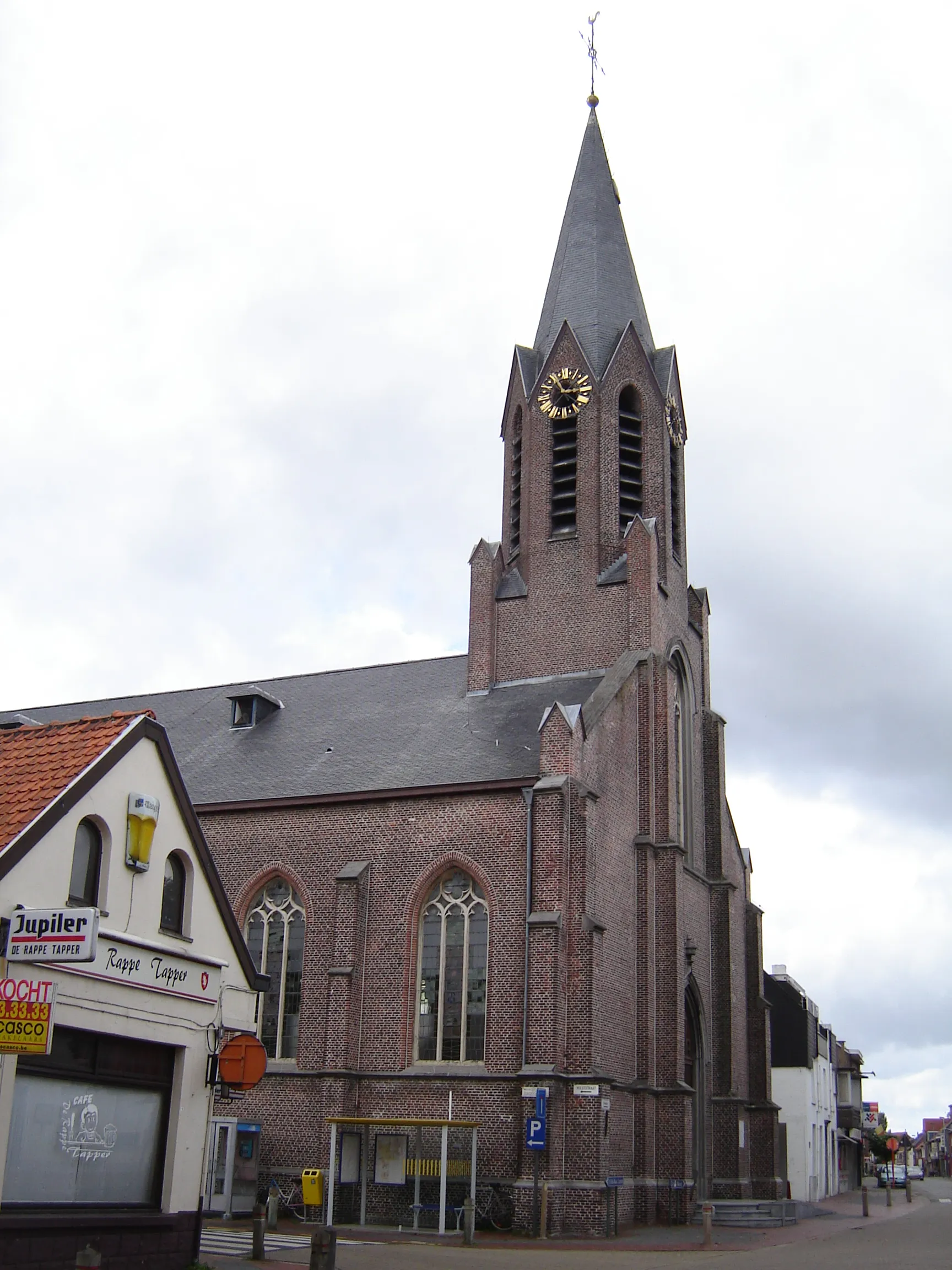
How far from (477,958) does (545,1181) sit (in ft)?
16.3

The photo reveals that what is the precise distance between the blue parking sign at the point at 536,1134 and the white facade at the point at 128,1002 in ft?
28.7

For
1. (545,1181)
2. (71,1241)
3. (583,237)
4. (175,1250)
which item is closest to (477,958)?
(545,1181)

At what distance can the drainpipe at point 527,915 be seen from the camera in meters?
25.6

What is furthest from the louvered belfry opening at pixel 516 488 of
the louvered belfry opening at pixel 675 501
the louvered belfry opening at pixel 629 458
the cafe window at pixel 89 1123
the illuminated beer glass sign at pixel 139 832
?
the cafe window at pixel 89 1123

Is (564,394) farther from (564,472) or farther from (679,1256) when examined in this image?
(679,1256)

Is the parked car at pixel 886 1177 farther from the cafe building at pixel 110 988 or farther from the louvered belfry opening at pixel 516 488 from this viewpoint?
the cafe building at pixel 110 988

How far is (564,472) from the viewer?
35719mm

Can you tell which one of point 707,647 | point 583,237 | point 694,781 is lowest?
point 694,781

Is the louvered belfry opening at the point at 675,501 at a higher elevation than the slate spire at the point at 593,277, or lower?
lower

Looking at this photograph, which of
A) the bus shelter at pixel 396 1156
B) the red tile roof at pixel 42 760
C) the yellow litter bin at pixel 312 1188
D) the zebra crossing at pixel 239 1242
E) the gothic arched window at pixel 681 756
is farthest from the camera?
the gothic arched window at pixel 681 756

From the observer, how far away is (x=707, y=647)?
36.9m

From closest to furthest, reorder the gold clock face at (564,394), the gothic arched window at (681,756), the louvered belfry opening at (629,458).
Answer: the gothic arched window at (681,756) < the louvered belfry opening at (629,458) < the gold clock face at (564,394)

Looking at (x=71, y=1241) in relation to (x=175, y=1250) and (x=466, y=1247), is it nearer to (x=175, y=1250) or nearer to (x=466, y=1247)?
(x=175, y=1250)

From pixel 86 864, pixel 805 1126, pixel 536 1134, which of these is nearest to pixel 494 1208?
pixel 536 1134
